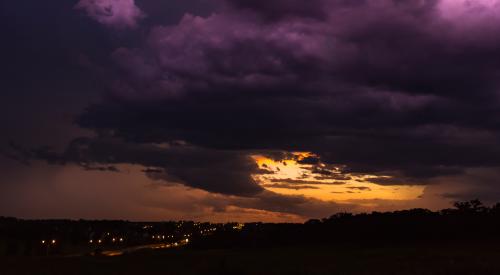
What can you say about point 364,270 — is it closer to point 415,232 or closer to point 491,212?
point 415,232

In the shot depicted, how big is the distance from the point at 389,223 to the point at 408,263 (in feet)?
240

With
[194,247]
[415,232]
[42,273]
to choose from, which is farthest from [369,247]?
[42,273]

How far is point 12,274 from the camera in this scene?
3465 inches

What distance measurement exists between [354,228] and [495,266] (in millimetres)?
98431

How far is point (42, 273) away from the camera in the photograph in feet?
298

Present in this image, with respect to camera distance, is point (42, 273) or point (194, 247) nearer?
point (42, 273)

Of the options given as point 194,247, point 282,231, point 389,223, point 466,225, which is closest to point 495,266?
point 466,225

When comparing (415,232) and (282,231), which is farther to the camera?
(282,231)

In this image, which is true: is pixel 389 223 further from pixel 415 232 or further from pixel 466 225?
pixel 466 225

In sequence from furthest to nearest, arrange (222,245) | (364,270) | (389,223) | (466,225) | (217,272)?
(222,245) < (389,223) < (466,225) < (364,270) < (217,272)

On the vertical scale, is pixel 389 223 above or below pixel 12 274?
above

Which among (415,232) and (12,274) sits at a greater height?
(415,232)

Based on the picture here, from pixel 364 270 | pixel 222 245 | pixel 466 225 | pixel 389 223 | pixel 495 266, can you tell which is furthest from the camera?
pixel 222 245

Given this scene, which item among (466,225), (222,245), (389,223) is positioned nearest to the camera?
(466,225)
